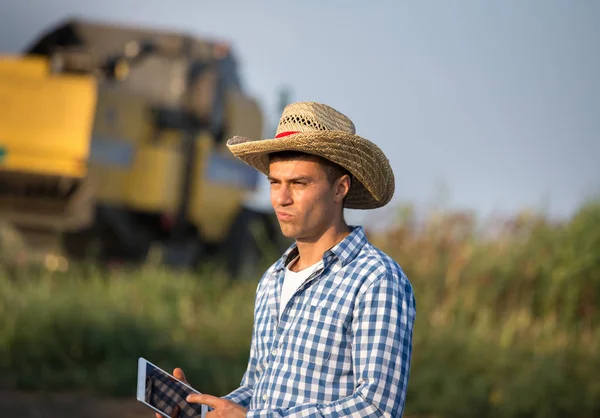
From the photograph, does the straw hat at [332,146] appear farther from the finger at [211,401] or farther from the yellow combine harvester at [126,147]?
the yellow combine harvester at [126,147]

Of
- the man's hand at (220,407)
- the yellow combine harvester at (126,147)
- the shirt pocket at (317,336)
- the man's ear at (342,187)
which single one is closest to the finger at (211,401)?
the man's hand at (220,407)

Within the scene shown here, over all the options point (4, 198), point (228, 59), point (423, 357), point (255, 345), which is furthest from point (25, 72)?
point (255, 345)

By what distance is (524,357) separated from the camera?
753 cm

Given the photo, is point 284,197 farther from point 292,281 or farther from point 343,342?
point 343,342

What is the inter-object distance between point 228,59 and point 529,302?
4.74 meters

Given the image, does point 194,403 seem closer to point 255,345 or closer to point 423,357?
point 255,345

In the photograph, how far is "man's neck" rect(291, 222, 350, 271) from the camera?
8.17 ft

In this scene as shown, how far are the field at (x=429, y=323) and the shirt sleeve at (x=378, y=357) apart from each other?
4.02 metres

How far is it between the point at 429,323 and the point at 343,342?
5793 millimetres

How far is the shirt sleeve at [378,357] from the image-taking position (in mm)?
2150

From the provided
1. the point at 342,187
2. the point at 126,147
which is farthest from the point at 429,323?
the point at 342,187

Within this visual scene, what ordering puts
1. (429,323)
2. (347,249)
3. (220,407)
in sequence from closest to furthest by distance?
(220,407), (347,249), (429,323)

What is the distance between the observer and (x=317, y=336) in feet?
7.52

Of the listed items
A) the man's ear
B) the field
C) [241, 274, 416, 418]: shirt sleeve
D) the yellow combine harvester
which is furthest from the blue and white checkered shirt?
the yellow combine harvester
